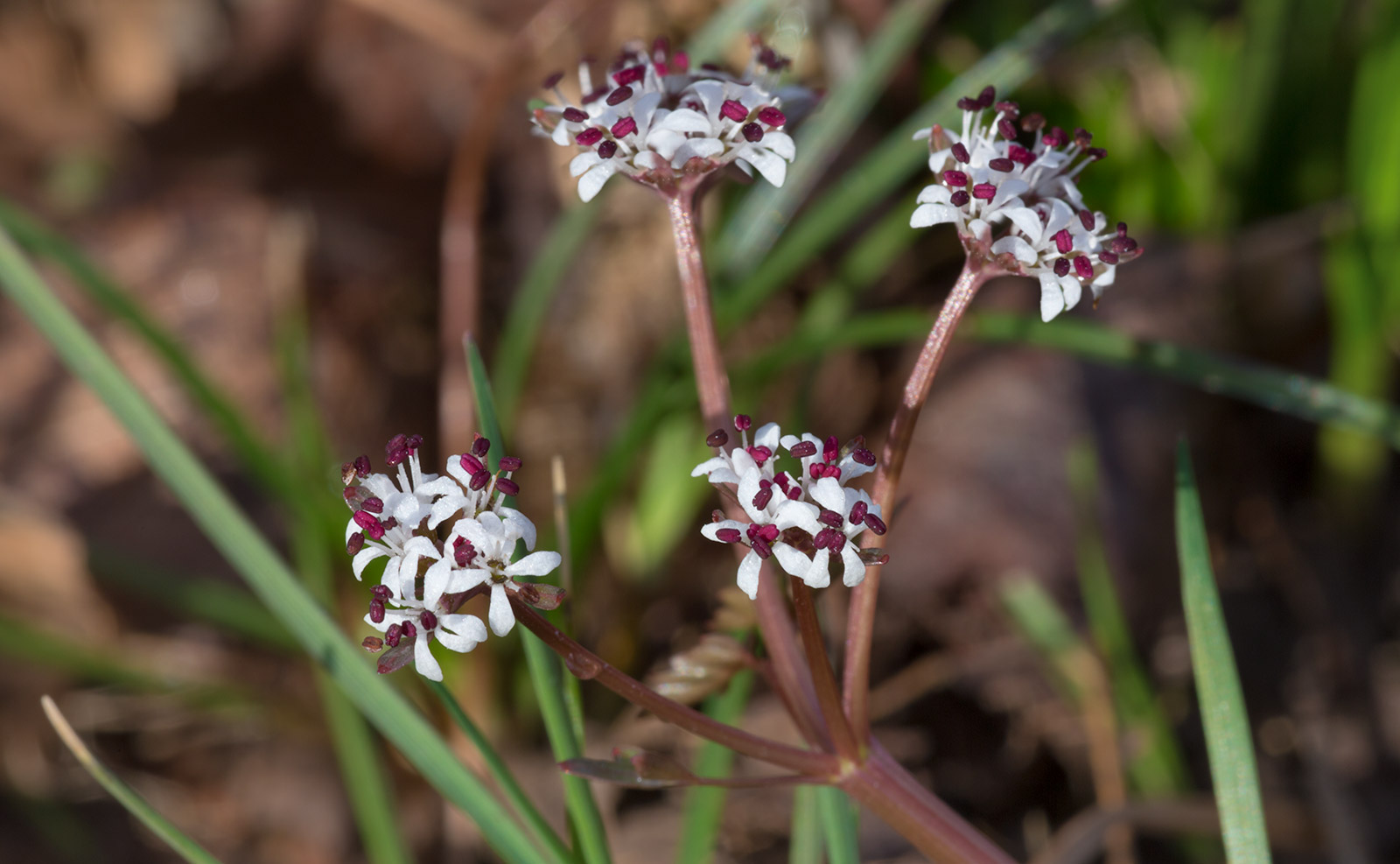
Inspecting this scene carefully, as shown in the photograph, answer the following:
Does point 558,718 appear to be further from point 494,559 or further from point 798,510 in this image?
point 798,510

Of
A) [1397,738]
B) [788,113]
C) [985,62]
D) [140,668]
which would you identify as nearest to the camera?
[788,113]

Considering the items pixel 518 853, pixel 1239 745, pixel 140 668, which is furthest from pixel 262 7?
pixel 1239 745

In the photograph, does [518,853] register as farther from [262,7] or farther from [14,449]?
[262,7]

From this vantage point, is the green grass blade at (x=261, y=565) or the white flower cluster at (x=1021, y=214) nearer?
the white flower cluster at (x=1021, y=214)

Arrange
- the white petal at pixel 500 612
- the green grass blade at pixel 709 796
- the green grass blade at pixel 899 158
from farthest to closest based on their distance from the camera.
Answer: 1. the green grass blade at pixel 899 158
2. the green grass blade at pixel 709 796
3. the white petal at pixel 500 612

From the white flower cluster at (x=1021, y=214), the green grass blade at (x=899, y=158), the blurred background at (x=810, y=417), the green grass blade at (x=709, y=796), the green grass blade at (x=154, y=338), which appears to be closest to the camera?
the white flower cluster at (x=1021, y=214)

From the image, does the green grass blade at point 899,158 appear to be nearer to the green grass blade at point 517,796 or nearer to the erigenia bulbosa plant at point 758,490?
the erigenia bulbosa plant at point 758,490

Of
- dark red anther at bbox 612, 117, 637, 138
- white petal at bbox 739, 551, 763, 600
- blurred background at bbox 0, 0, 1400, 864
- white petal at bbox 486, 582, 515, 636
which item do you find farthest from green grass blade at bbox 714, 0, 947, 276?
white petal at bbox 486, 582, 515, 636

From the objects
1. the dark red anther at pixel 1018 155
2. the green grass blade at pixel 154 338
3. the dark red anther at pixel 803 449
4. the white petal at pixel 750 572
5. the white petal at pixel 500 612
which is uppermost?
the green grass blade at pixel 154 338

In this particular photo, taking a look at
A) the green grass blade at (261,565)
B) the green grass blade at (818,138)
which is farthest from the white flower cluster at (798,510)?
the green grass blade at (818,138)
